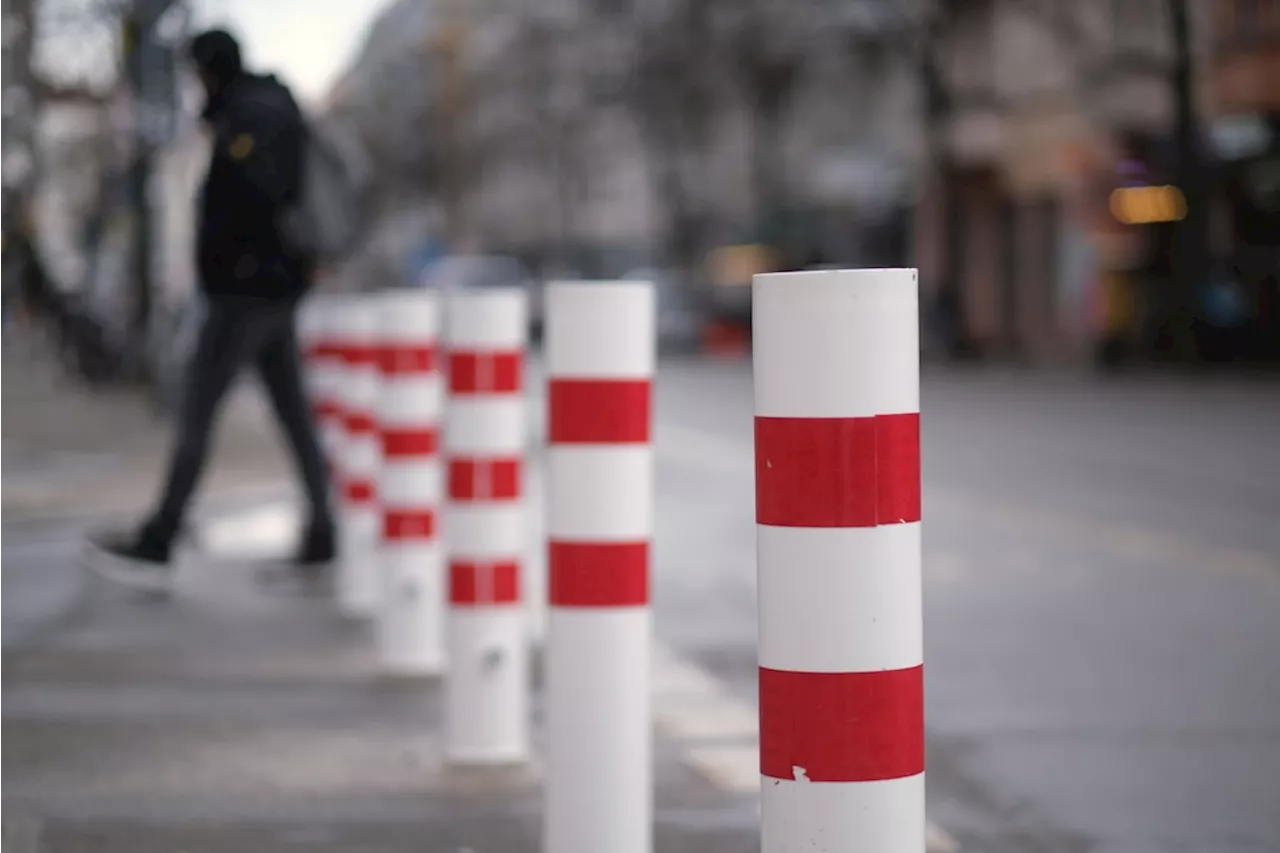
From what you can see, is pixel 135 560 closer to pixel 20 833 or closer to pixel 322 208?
pixel 322 208

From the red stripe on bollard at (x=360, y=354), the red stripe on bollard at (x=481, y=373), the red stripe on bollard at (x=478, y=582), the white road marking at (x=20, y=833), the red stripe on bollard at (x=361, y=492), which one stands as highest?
the red stripe on bollard at (x=481, y=373)

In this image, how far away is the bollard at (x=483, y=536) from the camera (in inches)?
248

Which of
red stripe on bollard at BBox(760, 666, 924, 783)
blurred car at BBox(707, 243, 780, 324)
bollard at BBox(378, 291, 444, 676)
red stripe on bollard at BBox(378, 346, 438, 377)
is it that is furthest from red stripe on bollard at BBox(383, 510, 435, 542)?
blurred car at BBox(707, 243, 780, 324)

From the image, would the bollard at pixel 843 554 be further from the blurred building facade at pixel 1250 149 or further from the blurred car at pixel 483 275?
the blurred car at pixel 483 275

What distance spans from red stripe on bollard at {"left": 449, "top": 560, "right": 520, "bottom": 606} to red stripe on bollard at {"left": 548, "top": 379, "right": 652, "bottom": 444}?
1293 mm

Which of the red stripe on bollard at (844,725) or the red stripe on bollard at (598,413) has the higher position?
the red stripe on bollard at (598,413)

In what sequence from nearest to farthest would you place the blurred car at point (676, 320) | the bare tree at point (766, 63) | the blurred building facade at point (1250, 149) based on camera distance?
the blurred building facade at point (1250, 149) < the blurred car at point (676, 320) < the bare tree at point (766, 63)

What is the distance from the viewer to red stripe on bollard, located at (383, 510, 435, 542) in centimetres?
809

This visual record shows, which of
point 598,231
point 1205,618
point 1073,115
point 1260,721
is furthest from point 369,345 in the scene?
point 598,231

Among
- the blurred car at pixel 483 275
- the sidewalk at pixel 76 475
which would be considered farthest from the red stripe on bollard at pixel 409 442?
the blurred car at pixel 483 275

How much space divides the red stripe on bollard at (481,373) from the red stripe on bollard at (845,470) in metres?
2.87

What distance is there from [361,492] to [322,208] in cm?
140

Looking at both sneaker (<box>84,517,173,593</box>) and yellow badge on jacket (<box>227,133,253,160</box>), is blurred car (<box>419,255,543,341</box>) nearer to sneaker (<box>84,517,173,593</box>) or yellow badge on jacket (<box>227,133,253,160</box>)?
yellow badge on jacket (<box>227,133,253,160</box>)

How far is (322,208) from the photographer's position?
1030 centimetres
